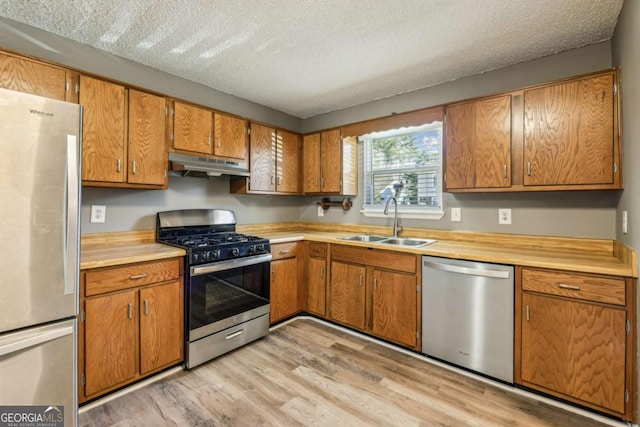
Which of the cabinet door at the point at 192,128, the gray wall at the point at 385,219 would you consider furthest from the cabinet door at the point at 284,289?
the cabinet door at the point at 192,128

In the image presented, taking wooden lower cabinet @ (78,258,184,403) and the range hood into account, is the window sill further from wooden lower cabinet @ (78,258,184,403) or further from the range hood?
wooden lower cabinet @ (78,258,184,403)

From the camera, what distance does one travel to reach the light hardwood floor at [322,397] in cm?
169

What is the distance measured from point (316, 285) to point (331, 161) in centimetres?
144

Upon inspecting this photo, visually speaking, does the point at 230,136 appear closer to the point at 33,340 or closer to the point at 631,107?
the point at 33,340

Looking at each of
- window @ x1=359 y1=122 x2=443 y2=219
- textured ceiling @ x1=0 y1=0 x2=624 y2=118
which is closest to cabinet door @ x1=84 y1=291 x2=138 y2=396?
textured ceiling @ x1=0 y1=0 x2=624 y2=118

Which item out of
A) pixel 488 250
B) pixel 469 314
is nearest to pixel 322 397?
pixel 469 314

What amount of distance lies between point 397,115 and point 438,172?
723 mm

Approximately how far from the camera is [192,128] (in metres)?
2.61

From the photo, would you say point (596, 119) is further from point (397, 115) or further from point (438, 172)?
point (397, 115)

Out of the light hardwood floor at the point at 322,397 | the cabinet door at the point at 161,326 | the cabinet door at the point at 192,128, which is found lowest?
the light hardwood floor at the point at 322,397

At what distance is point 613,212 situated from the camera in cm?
209

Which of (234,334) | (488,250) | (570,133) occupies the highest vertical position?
(570,133)

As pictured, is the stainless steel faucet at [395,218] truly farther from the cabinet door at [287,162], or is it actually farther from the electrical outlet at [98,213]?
the electrical outlet at [98,213]

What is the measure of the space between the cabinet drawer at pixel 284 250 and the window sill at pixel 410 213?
0.96m
